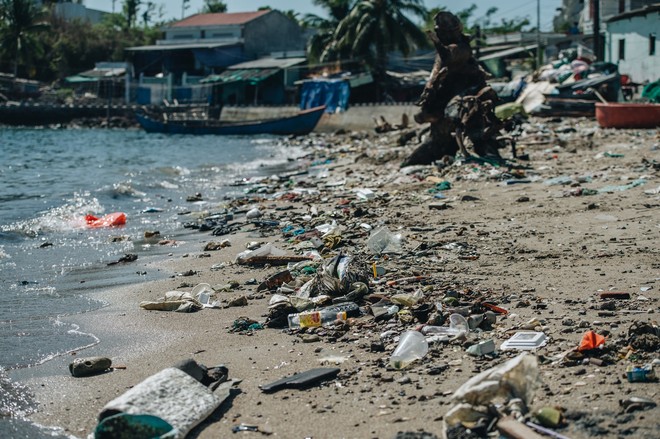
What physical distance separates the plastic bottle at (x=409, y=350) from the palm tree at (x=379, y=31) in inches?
1406

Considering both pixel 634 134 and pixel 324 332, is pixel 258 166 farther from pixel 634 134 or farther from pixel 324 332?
pixel 324 332

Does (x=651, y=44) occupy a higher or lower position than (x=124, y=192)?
higher

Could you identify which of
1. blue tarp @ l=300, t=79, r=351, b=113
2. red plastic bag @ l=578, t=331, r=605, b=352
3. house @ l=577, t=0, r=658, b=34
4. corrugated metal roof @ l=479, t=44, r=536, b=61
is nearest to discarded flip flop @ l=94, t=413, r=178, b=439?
red plastic bag @ l=578, t=331, r=605, b=352

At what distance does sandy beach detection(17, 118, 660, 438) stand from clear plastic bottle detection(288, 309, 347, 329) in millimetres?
140

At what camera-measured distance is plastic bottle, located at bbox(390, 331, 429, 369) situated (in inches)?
159

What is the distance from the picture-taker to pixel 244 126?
3869 centimetres

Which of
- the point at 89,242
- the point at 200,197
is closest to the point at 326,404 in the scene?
the point at 89,242

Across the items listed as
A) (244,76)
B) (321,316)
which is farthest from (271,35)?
(321,316)

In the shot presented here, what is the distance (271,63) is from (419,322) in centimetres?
4416

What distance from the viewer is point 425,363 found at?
13.2 ft

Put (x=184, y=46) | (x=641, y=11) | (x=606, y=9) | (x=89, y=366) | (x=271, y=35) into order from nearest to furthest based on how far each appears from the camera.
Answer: (x=89, y=366), (x=641, y=11), (x=606, y=9), (x=184, y=46), (x=271, y=35)

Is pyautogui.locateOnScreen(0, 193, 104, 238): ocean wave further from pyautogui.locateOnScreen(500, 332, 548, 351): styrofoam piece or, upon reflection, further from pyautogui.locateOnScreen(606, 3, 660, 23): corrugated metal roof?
pyautogui.locateOnScreen(606, 3, 660, 23): corrugated metal roof

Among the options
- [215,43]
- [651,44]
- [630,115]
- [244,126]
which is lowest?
[244,126]

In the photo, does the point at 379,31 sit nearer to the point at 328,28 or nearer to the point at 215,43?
the point at 328,28
